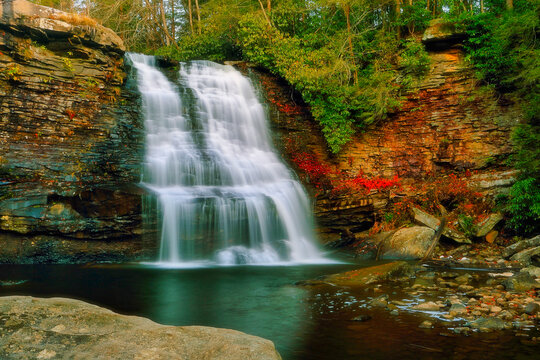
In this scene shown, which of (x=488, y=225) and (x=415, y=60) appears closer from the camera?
(x=488, y=225)

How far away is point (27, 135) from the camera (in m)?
10.5

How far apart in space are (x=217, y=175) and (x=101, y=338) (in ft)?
30.8

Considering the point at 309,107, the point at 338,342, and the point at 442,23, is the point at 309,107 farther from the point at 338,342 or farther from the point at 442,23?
the point at 338,342

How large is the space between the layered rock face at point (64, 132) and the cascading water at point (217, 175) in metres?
0.88

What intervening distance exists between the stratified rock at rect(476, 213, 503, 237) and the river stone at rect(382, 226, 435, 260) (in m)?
1.41

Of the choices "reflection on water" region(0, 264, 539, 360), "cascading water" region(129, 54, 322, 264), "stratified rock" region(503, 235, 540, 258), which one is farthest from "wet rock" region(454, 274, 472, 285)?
"cascading water" region(129, 54, 322, 264)

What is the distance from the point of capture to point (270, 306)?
6.22 metres

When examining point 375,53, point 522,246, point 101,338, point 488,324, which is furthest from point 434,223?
point 101,338

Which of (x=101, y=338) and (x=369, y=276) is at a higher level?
(x=101, y=338)

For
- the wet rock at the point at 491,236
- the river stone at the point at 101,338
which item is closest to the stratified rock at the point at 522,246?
the wet rock at the point at 491,236

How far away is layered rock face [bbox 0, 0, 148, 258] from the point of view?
9.44 m

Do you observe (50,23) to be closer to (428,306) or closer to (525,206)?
(428,306)

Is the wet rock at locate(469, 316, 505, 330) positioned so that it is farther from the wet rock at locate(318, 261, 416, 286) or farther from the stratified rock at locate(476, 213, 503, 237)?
the stratified rock at locate(476, 213, 503, 237)

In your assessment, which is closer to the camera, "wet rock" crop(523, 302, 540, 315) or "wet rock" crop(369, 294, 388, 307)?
"wet rock" crop(523, 302, 540, 315)
